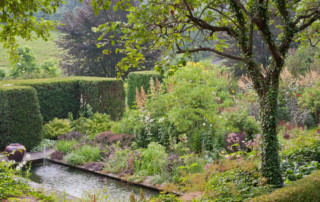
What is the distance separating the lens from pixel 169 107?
7.54 metres

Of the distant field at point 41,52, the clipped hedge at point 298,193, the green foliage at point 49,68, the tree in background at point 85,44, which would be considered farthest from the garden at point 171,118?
the distant field at point 41,52

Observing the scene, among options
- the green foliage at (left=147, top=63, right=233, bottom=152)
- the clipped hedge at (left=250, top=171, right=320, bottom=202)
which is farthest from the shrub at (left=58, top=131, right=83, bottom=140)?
the clipped hedge at (left=250, top=171, right=320, bottom=202)

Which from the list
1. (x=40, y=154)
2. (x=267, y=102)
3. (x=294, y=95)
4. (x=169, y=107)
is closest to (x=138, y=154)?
(x=169, y=107)

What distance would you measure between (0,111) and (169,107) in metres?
4.34

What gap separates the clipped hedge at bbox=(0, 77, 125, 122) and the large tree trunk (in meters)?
7.86

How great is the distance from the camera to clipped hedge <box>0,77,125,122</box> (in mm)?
9693

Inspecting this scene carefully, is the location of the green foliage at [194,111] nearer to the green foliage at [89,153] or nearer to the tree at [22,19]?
the green foliage at [89,153]

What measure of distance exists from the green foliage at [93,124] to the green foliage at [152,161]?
3353mm

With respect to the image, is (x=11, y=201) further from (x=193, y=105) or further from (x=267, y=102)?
(x=193, y=105)

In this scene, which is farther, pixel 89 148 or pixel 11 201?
pixel 89 148

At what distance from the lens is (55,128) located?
9.12 m

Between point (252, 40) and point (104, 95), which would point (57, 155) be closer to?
point (104, 95)

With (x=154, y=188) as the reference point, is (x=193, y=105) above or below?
above

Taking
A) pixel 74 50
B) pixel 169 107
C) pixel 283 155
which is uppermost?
pixel 74 50
